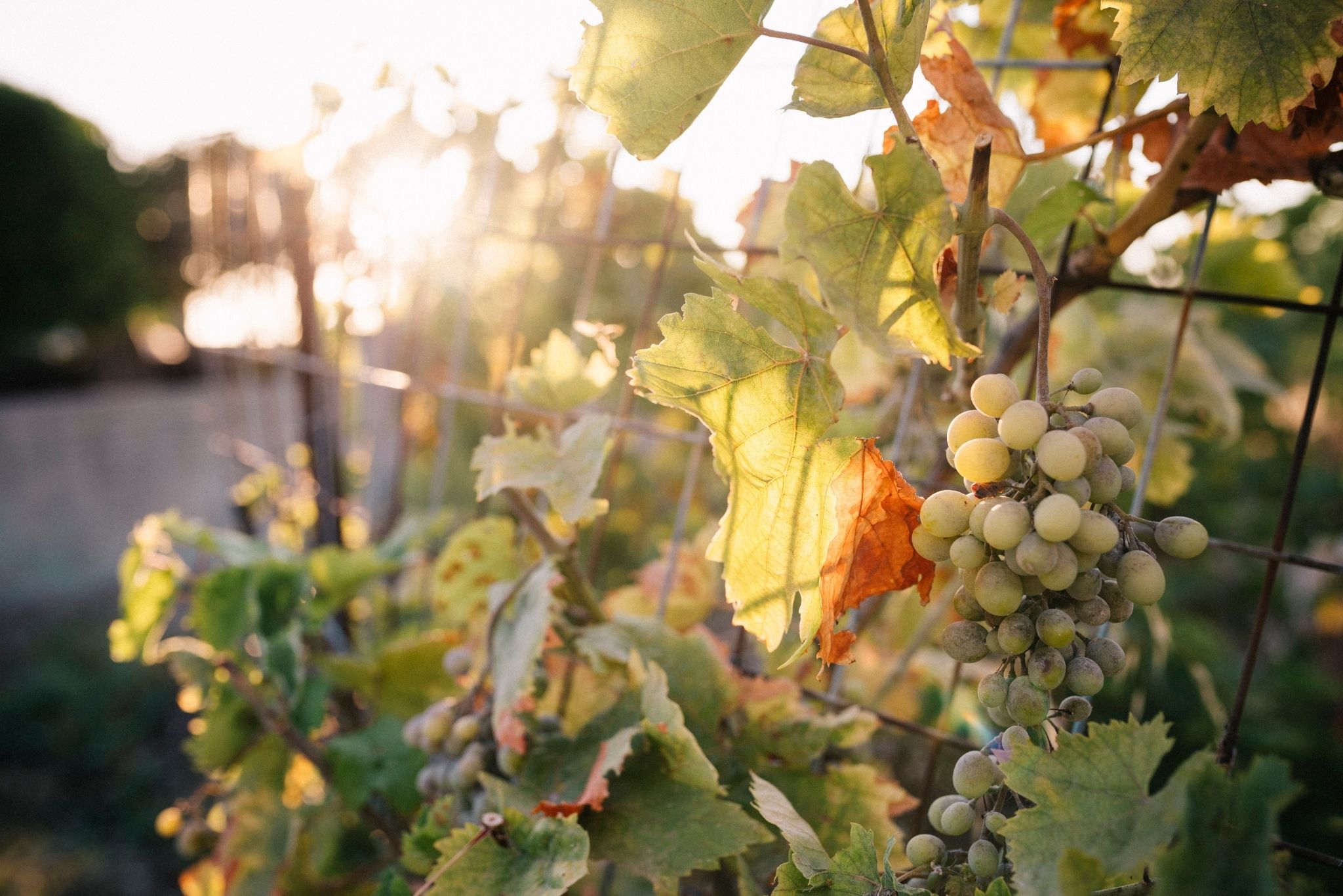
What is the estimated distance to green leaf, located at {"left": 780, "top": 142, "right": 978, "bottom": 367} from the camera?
449 mm

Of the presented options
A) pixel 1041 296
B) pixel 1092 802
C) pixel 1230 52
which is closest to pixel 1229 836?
pixel 1092 802

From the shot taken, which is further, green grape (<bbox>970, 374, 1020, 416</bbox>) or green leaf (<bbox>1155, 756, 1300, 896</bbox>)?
green grape (<bbox>970, 374, 1020, 416</bbox>)

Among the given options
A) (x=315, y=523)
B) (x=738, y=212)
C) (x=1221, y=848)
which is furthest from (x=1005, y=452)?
(x=315, y=523)

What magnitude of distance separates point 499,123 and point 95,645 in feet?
10.6

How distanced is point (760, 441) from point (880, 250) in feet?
0.43

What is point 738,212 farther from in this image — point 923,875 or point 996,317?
point 923,875

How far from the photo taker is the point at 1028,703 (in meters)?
0.45

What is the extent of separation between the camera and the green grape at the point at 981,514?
449 millimetres

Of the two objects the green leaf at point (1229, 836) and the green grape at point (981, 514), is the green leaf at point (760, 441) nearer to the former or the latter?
the green grape at point (981, 514)

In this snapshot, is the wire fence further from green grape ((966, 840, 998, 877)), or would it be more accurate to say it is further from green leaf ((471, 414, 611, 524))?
green grape ((966, 840, 998, 877))

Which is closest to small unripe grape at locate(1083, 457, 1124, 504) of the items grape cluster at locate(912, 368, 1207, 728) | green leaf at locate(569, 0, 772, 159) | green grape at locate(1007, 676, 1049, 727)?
grape cluster at locate(912, 368, 1207, 728)

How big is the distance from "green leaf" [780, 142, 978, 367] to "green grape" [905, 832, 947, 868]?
0.95 feet

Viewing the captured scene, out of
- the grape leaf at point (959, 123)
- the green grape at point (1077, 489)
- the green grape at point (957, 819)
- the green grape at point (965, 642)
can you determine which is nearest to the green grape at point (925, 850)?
the green grape at point (957, 819)

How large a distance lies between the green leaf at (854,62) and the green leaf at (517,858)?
1.65 feet
